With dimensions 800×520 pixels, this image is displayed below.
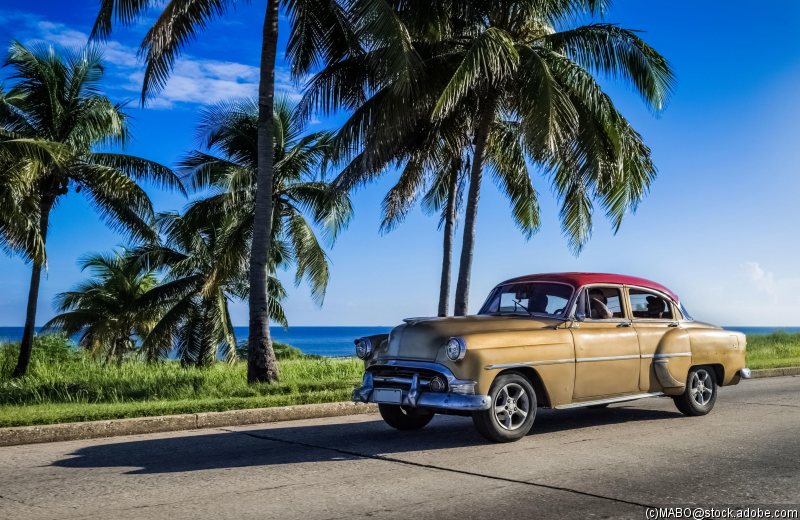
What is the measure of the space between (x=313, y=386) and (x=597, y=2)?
10.4 meters

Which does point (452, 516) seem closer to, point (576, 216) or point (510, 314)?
point (510, 314)

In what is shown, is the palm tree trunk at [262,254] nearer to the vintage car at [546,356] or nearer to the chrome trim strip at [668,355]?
the vintage car at [546,356]

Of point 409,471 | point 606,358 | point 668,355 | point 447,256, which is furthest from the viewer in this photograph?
point 447,256

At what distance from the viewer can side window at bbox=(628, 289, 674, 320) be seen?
10.0 m

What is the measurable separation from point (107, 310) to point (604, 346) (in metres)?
28.3

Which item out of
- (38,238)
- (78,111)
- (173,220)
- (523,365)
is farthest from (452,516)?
(173,220)

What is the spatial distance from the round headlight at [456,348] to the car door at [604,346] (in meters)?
1.58

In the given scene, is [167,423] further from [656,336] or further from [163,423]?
[656,336]

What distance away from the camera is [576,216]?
19031mm

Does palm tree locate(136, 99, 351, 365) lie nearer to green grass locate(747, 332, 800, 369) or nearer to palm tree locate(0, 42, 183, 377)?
palm tree locate(0, 42, 183, 377)

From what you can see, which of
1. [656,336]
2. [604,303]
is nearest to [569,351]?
[604,303]

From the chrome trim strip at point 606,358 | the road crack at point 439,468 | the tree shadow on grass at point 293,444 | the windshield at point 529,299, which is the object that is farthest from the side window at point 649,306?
the road crack at point 439,468

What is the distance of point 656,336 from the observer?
9.91 metres

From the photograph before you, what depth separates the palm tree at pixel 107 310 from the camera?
30938 millimetres
